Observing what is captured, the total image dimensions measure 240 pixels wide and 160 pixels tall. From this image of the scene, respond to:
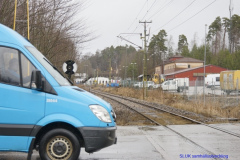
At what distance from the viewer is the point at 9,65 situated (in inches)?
243

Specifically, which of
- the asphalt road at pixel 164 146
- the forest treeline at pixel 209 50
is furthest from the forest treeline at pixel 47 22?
the forest treeline at pixel 209 50

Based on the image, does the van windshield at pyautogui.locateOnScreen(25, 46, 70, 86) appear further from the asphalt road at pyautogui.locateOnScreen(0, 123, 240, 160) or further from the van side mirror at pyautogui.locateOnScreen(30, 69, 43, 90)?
the asphalt road at pyautogui.locateOnScreen(0, 123, 240, 160)

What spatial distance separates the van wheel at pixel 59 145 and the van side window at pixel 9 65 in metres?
1.15

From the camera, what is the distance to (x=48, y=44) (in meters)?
19.5

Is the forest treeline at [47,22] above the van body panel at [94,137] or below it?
above

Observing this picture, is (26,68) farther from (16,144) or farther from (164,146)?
(164,146)

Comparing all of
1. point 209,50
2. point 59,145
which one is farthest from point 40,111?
point 209,50

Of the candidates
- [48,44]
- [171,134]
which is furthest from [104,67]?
[171,134]

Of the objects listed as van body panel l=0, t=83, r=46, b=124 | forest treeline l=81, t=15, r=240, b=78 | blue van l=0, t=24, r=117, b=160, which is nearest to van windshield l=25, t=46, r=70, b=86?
blue van l=0, t=24, r=117, b=160

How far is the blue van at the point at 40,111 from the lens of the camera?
5.97m

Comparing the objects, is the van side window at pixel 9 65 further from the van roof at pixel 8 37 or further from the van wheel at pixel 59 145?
the van wheel at pixel 59 145

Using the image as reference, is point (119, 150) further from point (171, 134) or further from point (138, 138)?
point (171, 134)

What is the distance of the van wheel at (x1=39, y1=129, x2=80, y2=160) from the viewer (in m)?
6.02

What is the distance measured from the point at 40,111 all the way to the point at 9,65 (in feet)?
3.40
